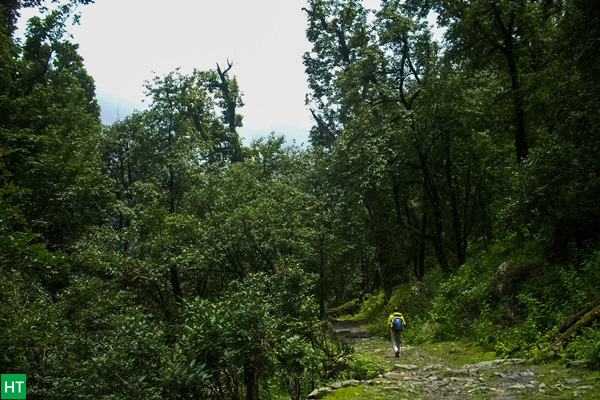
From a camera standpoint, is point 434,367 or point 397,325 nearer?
point 434,367

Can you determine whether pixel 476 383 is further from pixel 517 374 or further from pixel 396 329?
pixel 396 329

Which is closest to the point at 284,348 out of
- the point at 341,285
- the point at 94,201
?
the point at 94,201

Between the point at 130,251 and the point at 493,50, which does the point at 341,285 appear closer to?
the point at 130,251

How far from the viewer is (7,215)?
7.67m

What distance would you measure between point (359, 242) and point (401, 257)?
324cm

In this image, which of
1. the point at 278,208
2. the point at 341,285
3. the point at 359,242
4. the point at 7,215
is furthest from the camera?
the point at 341,285

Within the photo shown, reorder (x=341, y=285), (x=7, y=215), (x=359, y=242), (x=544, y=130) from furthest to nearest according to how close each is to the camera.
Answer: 1. (x=341, y=285)
2. (x=359, y=242)
3. (x=544, y=130)
4. (x=7, y=215)

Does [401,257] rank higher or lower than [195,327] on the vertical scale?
higher

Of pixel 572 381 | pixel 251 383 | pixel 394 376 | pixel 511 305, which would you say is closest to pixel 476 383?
pixel 572 381

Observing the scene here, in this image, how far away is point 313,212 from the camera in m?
23.3

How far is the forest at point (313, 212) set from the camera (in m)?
6.88

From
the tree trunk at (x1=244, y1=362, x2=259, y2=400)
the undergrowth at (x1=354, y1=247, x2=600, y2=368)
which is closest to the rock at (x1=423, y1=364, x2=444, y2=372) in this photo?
the undergrowth at (x1=354, y1=247, x2=600, y2=368)

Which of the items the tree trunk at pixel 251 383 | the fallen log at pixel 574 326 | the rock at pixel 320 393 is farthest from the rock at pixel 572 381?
the tree trunk at pixel 251 383

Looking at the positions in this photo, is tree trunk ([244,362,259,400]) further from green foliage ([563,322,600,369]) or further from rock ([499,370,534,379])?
green foliage ([563,322,600,369])
